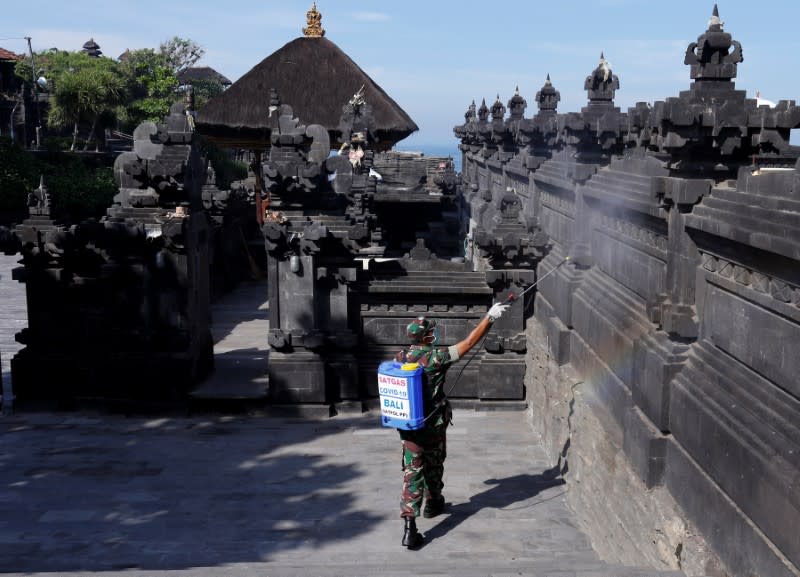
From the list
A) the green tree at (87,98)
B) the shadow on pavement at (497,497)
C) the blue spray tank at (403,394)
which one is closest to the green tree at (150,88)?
the green tree at (87,98)

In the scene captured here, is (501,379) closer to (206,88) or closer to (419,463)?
(419,463)

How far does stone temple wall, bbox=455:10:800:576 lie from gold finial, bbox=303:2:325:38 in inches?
617

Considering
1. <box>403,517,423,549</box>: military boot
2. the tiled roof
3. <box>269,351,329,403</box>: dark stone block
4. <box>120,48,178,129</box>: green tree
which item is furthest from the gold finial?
the tiled roof

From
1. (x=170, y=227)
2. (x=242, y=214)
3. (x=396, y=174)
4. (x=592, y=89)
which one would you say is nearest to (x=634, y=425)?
(x=592, y=89)

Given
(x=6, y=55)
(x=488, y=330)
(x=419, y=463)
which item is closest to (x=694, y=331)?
(x=419, y=463)

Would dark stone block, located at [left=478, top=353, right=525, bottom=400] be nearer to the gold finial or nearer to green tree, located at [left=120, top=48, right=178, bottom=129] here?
the gold finial

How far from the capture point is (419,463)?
8984 mm

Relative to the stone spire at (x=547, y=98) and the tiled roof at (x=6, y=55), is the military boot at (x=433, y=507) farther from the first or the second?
the tiled roof at (x=6, y=55)

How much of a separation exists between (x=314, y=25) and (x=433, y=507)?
62.0 feet

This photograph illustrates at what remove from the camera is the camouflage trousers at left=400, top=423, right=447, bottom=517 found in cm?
877

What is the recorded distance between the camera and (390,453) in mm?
12055

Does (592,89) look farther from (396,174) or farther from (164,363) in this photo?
(396,174)

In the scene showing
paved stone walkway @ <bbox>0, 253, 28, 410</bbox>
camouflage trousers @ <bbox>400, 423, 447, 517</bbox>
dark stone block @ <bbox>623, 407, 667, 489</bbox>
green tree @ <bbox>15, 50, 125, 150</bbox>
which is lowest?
paved stone walkway @ <bbox>0, 253, 28, 410</bbox>

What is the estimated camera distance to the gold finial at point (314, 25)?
25.3 m
